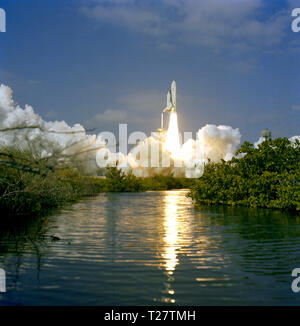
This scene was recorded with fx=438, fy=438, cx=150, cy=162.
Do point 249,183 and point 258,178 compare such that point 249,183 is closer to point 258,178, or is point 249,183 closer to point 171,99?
point 258,178

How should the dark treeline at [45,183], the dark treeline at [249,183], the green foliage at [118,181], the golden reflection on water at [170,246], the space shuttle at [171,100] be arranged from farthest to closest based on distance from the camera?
1. the space shuttle at [171,100]
2. the green foliage at [118,181]
3. the dark treeline at [249,183]
4. the golden reflection on water at [170,246]
5. the dark treeline at [45,183]

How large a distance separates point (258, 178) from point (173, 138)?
4833 centimetres

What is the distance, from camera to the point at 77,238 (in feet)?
43.8

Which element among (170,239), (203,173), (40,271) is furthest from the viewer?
(203,173)

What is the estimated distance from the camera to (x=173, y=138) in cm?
7425

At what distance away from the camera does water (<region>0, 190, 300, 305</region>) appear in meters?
7.21

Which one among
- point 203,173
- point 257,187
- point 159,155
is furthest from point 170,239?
point 159,155

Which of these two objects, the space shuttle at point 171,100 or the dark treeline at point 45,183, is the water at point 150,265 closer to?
the dark treeline at point 45,183

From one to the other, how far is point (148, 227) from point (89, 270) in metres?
7.58

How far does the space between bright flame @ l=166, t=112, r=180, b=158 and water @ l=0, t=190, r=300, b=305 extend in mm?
57735

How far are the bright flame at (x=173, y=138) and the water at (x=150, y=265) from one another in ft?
189

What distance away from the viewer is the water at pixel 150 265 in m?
7.21

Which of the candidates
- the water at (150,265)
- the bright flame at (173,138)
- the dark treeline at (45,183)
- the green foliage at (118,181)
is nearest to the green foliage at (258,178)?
the dark treeline at (45,183)
